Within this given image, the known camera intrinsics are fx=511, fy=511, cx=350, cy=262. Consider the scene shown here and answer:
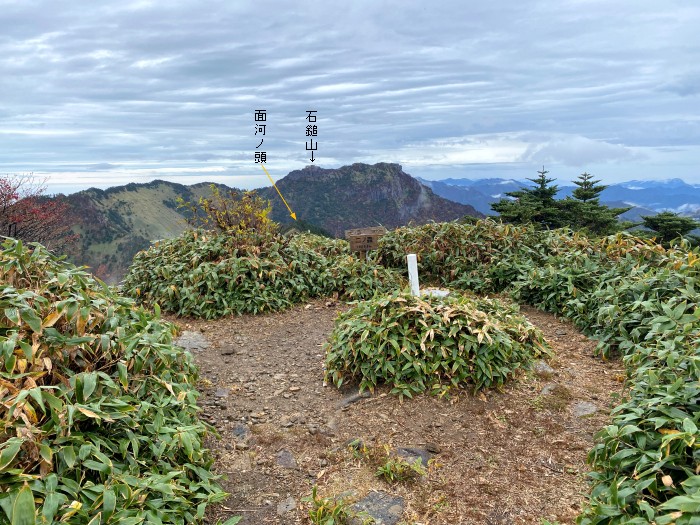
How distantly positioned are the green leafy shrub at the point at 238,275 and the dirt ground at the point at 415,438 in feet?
4.53

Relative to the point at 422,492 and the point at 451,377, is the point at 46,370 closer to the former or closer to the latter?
the point at 422,492

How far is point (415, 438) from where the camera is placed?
364cm

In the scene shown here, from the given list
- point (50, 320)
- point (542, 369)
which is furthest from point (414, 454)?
point (50, 320)

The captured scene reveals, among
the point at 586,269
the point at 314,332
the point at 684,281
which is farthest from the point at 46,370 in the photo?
the point at 586,269

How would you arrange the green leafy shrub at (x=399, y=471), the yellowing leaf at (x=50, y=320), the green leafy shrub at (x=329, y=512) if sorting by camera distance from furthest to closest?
the green leafy shrub at (x=399, y=471), the yellowing leaf at (x=50, y=320), the green leafy shrub at (x=329, y=512)

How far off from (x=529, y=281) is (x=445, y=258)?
1.58 m

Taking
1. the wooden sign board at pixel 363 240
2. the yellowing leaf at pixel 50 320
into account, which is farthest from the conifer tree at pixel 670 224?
the yellowing leaf at pixel 50 320

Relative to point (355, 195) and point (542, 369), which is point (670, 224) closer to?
point (542, 369)

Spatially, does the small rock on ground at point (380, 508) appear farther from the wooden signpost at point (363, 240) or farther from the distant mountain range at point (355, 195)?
the distant mountain range at point (355, 195)

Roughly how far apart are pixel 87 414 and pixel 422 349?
2.45m

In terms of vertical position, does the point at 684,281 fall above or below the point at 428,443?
above

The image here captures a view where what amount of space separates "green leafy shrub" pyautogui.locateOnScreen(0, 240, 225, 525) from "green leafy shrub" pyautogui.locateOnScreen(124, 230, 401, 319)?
8.43ft

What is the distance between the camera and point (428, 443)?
11.7 ft

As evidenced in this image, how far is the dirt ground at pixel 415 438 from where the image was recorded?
3064mm
